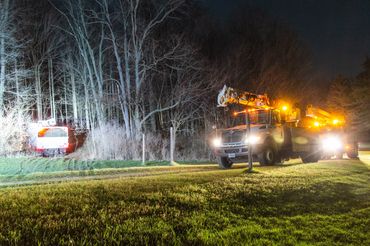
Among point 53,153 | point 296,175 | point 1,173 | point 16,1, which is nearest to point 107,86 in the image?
point 16,1

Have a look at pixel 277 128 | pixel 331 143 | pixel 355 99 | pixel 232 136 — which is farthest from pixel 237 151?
pixel 355 99

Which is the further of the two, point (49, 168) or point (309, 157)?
point (309, 157)

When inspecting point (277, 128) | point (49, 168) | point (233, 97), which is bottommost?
point (49, 168)

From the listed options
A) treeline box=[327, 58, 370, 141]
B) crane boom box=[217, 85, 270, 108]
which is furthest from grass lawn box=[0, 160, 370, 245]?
treeline box=[327, 58, 370, 141]

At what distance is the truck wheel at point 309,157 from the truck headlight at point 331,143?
1079 millimetres

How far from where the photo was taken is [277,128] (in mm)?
16359

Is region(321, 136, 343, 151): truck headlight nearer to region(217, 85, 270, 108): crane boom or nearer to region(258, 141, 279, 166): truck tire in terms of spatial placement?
region(258, 141, 279, 166): truck tire

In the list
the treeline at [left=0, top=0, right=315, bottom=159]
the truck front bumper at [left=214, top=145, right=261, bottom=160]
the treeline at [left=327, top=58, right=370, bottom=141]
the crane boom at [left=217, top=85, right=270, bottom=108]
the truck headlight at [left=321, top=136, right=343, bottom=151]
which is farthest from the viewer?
the treeline at [left=327, top=58, right=370, bottom=141]

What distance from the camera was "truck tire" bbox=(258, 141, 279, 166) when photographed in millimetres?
15820

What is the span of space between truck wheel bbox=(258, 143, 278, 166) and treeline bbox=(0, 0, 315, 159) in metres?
7.28

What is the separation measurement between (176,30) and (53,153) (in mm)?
15925

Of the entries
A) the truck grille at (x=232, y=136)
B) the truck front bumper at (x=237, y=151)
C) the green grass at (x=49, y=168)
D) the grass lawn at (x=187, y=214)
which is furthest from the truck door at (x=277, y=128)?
the grass lawn at (x=187, y=214)

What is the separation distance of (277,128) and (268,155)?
1295 millimetres

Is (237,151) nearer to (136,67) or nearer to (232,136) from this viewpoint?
(232,136)
